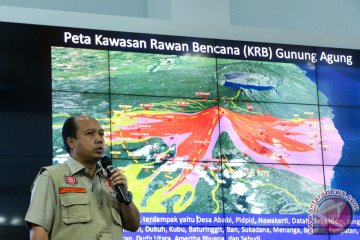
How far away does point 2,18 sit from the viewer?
8.22 m

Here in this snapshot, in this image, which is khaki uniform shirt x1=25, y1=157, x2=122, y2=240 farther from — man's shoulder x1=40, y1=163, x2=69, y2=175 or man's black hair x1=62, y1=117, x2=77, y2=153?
man's black hair x1=62, y1=117, x2=77, y2=153

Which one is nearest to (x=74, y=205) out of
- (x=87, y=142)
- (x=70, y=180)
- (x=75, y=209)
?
(x=75, y=209)

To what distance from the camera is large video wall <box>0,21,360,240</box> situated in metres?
8.30

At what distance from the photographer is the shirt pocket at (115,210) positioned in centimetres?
421

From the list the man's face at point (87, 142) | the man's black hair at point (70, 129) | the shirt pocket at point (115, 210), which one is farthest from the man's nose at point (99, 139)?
the shirt pocket at point (115, 210)

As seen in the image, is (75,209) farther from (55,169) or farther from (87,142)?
(87,142)

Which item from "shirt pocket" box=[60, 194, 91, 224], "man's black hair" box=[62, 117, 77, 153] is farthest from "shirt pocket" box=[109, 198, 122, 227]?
"man's black hair" box=[62, 117, 77, 153]

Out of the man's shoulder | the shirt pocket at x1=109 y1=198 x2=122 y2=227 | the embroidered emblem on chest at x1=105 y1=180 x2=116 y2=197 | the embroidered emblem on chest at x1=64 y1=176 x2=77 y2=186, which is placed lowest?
the shirt pocket at x1=109 y1=198 x2=122 y2=227

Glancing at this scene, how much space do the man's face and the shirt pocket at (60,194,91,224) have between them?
22 cm

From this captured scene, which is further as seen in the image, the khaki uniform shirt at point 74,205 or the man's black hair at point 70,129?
the man's black hair at point 70,129

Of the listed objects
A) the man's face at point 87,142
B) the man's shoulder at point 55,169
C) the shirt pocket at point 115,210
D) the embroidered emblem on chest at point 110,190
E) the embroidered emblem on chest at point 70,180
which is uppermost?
the man's face at point 87,142

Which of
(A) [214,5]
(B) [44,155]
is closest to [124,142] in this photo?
(B) [44,155]

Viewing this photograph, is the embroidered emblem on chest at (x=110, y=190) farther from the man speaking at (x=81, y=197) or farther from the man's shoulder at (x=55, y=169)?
the man's shoulder at (x=55, y=169)

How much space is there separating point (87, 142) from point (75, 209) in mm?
346
